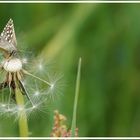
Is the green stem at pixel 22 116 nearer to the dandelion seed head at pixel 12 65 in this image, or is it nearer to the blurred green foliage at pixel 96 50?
the dandelion seed head at pixel 12 65

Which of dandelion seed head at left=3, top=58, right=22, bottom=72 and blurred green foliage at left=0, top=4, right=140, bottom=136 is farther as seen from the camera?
blurred green foliage at left=0, top=4, right=140, bottom=136

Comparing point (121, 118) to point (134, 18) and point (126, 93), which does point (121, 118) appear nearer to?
point (126, 93)

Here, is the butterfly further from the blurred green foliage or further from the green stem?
the blurred green foliage

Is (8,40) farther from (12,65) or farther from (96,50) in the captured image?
(96,50)

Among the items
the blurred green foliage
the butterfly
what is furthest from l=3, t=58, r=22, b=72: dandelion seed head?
the blurred green foliage

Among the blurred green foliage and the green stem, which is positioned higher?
the blurred green foliage

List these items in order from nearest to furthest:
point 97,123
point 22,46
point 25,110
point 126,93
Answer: point 25,110
point 22,46
point 97,123
point 126,93

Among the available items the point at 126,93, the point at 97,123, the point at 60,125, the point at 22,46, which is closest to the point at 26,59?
the point at 22,46

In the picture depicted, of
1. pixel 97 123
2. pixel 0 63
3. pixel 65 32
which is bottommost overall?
pixel 97 123

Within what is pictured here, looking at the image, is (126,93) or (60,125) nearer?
(60,125)
